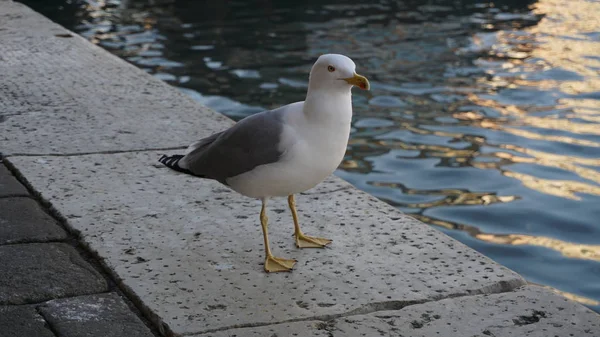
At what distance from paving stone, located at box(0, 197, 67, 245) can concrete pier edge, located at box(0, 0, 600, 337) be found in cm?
6

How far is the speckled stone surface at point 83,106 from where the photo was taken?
4.05 m

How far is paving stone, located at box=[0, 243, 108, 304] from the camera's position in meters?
2.60

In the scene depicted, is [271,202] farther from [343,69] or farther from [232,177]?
[343,69]

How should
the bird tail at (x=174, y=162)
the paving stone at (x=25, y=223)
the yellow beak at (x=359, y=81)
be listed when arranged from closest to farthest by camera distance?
1. the yellow beak at (x=359, y=81)
2. the paving stone at (x=25, y=223)
3. the bird tail at (x=174, y=162)

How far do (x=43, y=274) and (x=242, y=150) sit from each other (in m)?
0.73

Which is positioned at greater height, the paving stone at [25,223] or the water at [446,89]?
the paving stone at [25,223]

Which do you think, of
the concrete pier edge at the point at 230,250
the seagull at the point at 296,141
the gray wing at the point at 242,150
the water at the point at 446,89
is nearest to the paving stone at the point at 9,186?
the concrete pier edge at the point at 230,250

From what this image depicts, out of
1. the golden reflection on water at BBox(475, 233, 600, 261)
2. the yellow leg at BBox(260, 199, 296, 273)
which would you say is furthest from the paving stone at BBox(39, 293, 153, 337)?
the golden reflection on water at BBox(475, 233, 600, 261)

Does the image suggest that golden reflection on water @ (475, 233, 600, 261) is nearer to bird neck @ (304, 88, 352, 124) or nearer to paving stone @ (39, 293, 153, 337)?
bird neck @ (304, 88, 352, 124)

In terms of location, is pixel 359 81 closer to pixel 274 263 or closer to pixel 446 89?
pixel 274 263

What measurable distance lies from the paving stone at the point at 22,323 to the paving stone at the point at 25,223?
1.71 feet

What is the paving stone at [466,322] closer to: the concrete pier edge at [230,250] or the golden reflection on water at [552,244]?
the concrete pier edge at [230,250]

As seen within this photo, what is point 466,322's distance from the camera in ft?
8.19

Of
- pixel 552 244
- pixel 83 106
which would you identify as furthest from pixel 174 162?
pixel 552 244
